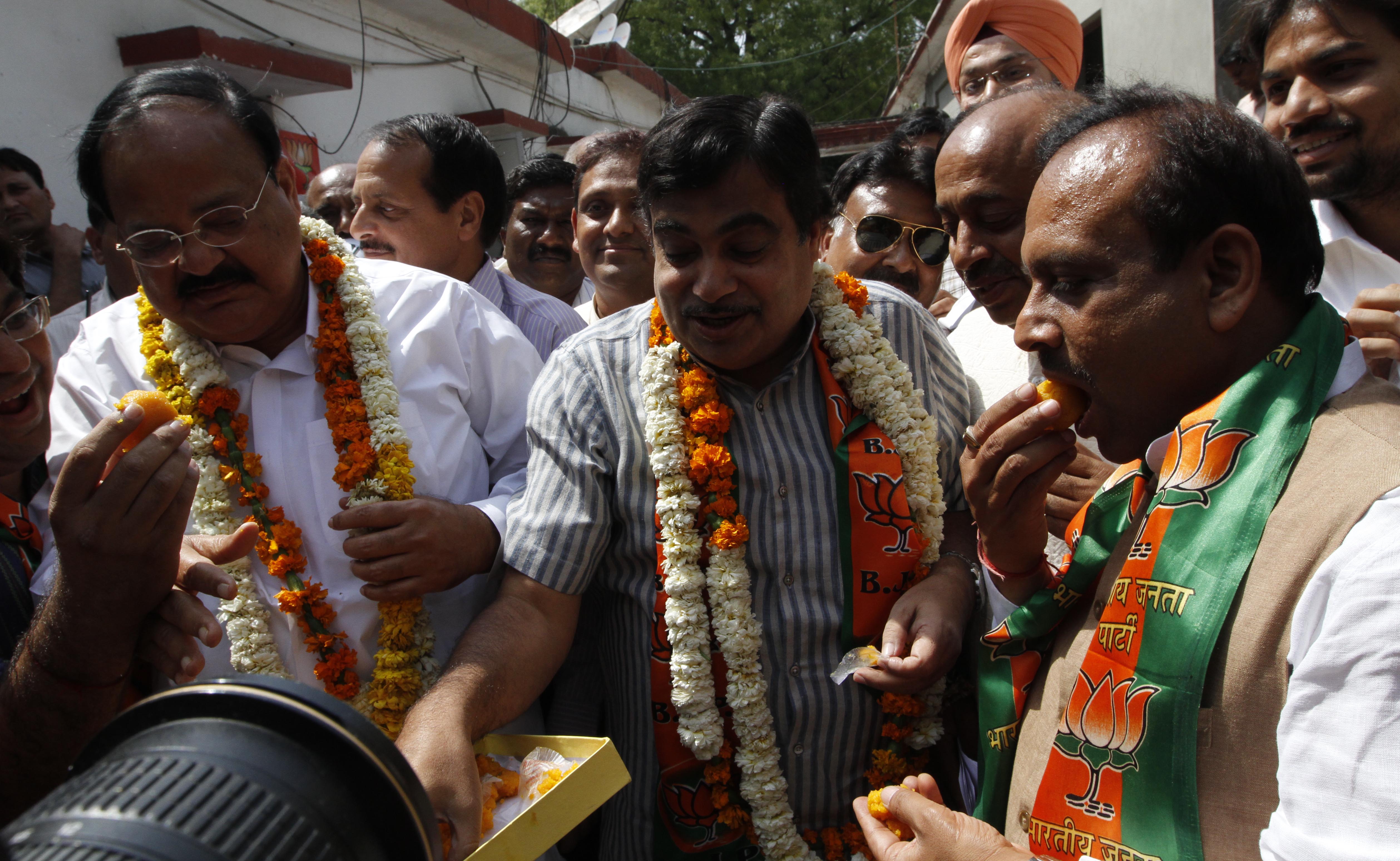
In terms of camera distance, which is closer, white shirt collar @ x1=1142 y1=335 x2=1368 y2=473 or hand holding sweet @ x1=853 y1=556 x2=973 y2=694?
white shirt collar @ x1=1142 y1=335 x2=1368 y2=473

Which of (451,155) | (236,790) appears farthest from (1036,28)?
(236,790)

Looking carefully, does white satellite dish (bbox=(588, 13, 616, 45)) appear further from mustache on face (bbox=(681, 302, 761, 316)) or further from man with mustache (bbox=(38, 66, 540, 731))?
mustache on face (bbox=(681, 302, 761, 316))

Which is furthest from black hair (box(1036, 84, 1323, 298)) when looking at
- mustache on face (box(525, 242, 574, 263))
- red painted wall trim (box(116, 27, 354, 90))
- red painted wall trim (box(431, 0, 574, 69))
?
red painted wall trim (box(431, 0, 574, 69))

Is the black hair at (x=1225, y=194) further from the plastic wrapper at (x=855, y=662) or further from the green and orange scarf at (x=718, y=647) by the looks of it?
the plastic wrapper at (x=855, y=662)

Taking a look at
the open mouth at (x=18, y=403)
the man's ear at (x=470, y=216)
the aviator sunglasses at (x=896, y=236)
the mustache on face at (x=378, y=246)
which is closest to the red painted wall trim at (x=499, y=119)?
the man's ear at (x=470, y=216)

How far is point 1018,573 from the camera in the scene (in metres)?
1.92

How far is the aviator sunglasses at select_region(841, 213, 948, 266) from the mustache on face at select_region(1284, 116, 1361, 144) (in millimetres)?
1212

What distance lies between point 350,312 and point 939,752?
2011 mm

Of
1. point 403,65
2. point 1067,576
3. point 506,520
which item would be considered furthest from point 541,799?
point 403,65

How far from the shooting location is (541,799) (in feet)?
5.00

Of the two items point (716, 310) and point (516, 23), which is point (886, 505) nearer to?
point (716, 310)

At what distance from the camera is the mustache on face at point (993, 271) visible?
2445 mm

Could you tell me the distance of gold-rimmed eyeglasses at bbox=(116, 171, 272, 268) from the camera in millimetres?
2213

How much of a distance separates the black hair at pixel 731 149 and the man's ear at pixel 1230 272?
97cm
